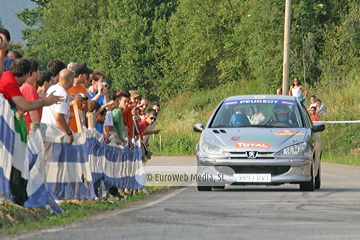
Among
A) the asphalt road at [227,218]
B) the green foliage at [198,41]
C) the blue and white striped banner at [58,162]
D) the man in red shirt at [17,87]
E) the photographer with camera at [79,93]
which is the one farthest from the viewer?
the green foliage at [198,41]

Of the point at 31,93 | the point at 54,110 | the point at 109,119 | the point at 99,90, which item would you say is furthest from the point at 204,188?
the point at 31,93

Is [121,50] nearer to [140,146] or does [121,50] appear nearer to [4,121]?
[140,146]

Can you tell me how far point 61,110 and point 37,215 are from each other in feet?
5.93

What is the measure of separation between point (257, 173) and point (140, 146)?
2743 mm

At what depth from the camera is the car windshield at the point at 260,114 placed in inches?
596

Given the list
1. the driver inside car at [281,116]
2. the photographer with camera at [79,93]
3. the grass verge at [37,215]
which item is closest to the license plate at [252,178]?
the driver inside car at [281,116]

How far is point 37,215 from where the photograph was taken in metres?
9.64

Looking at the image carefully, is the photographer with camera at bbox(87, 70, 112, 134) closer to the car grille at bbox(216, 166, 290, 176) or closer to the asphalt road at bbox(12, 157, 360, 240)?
the asphalt road at bbox(12, 157, 360, 240)

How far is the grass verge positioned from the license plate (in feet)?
10.2

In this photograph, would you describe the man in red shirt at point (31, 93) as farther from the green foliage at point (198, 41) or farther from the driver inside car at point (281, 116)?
the green foliage at point (198, 41)

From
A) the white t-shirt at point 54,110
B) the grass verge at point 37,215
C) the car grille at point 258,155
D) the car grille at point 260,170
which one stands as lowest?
the car grille at point 260,170

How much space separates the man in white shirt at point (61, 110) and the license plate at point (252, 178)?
3614mm

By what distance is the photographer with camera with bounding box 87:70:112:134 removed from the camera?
45.5 ft

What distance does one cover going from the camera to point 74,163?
11367mm
